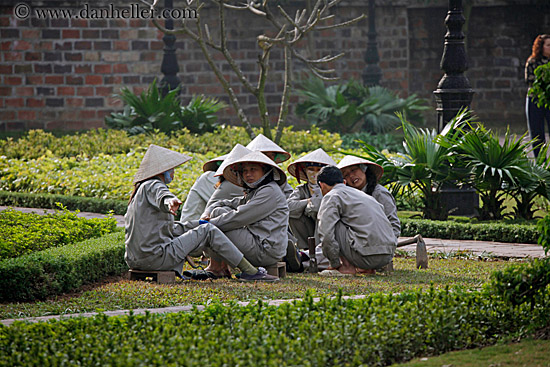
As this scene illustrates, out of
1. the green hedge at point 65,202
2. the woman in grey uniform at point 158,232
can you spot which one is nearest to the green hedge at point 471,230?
the woman in grey uniform at point 158,232

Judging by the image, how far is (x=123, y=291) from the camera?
654 centimetres

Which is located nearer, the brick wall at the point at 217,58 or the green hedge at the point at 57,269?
the green hedge at the point at 57,269

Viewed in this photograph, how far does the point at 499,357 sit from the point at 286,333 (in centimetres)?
117

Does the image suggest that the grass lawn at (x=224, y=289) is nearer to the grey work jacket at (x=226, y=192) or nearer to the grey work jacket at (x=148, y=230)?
the grey work jacket at (x=148, y=230)

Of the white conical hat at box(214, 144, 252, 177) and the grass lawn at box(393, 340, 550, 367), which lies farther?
the white conical hat at box(214, 144, 252, 177)

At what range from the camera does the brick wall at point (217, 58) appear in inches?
813

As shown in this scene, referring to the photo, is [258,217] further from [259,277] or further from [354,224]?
[354,224]

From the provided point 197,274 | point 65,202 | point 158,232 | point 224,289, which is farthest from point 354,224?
point 65,202

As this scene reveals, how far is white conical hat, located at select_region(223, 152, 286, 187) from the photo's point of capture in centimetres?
747

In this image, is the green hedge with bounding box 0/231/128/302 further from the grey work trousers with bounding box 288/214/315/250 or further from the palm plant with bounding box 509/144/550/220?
the palm plant with bounding box 509/144/550/220

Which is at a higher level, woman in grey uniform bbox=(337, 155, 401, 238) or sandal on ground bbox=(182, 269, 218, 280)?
woman in grey uniform bbox=(337, 155, 401, 238)

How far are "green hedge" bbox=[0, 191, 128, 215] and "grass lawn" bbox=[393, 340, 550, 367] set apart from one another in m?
7.03

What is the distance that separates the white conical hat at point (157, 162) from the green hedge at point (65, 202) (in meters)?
4.31

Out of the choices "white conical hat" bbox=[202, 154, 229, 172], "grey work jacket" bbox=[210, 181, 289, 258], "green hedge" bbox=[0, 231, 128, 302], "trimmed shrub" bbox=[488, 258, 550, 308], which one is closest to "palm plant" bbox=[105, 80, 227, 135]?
"white conical hat" bbox=[202, 154, 229, 172]
